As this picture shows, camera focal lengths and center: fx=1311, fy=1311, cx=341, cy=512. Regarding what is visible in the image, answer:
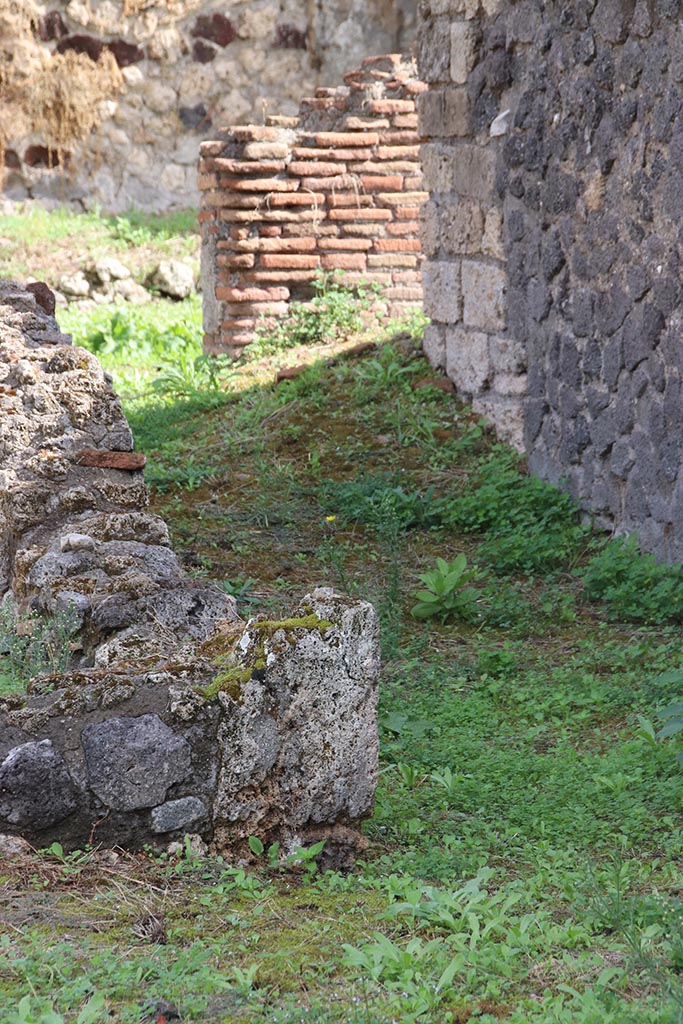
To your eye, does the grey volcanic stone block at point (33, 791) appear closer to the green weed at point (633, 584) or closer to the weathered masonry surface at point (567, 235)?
the green weed at point (633, 584)

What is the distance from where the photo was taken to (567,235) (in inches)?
235

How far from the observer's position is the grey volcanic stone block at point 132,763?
266cm

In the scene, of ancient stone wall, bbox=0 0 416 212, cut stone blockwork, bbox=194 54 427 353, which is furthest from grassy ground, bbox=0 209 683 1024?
ancient stone wall, bbox=0 0 416 212

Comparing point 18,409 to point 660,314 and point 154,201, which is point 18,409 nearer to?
point 660,314

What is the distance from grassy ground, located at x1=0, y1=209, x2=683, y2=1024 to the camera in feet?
7.43

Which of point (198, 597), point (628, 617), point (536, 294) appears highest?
point (536, 294)

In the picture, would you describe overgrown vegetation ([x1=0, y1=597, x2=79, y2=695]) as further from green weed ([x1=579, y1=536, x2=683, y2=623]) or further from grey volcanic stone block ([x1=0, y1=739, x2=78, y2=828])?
green weed ([x1=579, y1=536, x2=683, y2=623])

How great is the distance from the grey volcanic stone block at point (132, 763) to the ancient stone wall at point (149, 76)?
41.1ft

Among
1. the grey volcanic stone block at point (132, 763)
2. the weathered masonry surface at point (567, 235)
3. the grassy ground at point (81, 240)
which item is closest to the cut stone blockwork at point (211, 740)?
the grey volcanic stone block at point (132, 763)

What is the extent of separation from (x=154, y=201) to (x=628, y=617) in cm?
1105

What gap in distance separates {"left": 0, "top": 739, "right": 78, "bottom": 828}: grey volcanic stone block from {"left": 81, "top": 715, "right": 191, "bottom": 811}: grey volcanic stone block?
6 cm

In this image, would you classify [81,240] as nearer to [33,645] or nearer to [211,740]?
[33,645]

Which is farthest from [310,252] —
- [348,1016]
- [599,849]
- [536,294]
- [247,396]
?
[348,1016]

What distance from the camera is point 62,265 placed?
39.0 ft
